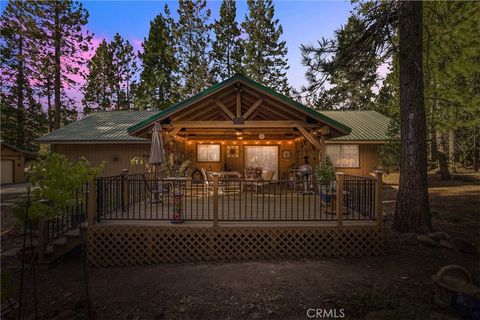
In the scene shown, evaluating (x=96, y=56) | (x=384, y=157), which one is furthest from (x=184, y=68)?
(x=384, y=157)

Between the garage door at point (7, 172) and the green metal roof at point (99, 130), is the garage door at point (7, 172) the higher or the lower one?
the lower one

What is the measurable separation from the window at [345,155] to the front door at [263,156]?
13.3 ft

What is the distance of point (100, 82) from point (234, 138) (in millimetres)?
25683

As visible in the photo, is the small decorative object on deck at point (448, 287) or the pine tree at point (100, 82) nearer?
the small decorative object on deck at point (448, 287)

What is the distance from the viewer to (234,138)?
15383 millimetres

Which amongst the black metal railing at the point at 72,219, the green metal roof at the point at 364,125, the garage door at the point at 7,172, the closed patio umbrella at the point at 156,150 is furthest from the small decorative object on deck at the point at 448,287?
the garage door at the point at 7,172

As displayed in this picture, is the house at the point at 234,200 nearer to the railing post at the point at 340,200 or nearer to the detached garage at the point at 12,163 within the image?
the railing post at the point at 340,200

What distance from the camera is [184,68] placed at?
27656mm

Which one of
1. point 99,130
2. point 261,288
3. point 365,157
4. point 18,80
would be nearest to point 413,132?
point 261,288

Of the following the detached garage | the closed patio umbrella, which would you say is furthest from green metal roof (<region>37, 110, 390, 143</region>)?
the closed patio umbrella

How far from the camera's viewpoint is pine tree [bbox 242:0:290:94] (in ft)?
90.1

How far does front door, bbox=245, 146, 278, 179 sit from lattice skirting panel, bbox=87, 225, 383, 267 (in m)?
9.56

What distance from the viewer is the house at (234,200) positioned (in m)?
6.23

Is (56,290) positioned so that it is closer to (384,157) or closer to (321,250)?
(321,250)
